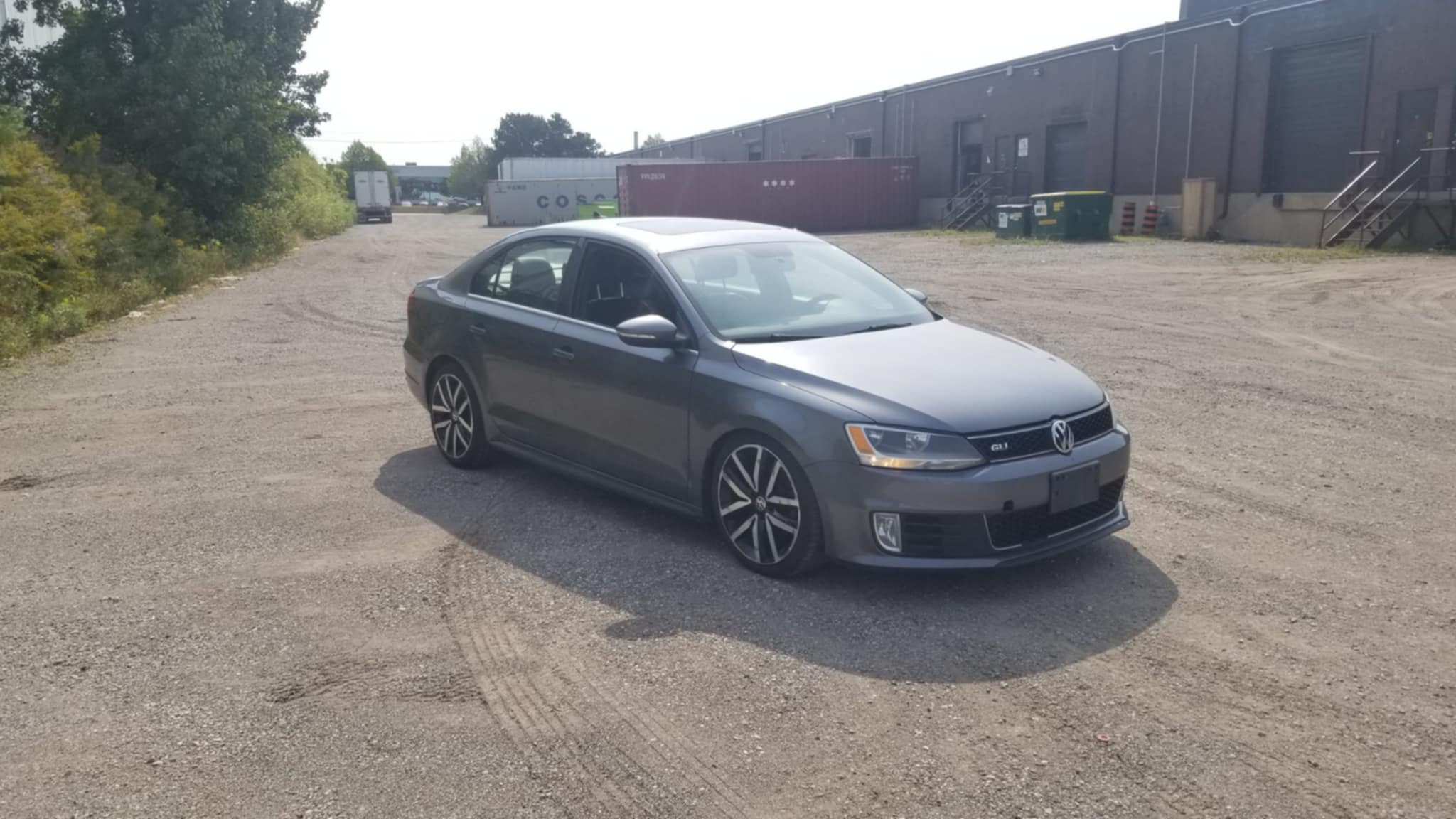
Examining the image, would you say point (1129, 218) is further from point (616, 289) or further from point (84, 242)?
point (616, 289)

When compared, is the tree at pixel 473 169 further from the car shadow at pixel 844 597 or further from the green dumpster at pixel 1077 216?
the car shadow at pixel 844 597

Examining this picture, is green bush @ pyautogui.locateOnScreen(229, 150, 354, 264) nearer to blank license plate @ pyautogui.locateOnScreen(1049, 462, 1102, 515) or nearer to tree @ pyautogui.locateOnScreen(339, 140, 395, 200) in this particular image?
blank license plate @ pyautogui.locateOnScreen(1049, 462, 1102, 515)

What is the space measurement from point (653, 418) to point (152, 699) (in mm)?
2449

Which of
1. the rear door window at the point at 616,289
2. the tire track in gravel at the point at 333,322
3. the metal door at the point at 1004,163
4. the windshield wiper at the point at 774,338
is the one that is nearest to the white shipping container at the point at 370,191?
the metal door at the point at 1004,163

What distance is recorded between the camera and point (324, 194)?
174ft

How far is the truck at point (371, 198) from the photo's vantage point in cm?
7331

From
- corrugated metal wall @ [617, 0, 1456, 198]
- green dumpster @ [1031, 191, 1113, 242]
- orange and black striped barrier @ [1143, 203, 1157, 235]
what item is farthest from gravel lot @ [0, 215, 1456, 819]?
Result: orange and black striped barrier @ [1143, 203, 1157, 235]

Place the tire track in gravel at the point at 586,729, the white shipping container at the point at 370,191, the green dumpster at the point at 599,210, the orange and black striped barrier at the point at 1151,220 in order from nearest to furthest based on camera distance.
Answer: the tire track in gravel at the point at 586,729 → the orange and black striped barrier at the point at 1151,220 → the green dumpster at the point at 599,210 → the white shipping container at the point at 370,191

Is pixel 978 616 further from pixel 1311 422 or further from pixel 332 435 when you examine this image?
pixel 332 435

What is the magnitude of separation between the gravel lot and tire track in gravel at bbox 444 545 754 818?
0.05ft

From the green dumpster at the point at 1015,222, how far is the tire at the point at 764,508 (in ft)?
97.4

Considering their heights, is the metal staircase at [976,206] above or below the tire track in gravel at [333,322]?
above

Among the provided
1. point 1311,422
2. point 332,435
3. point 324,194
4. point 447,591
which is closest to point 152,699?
point 447,591

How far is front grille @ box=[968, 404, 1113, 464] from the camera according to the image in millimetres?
4570
